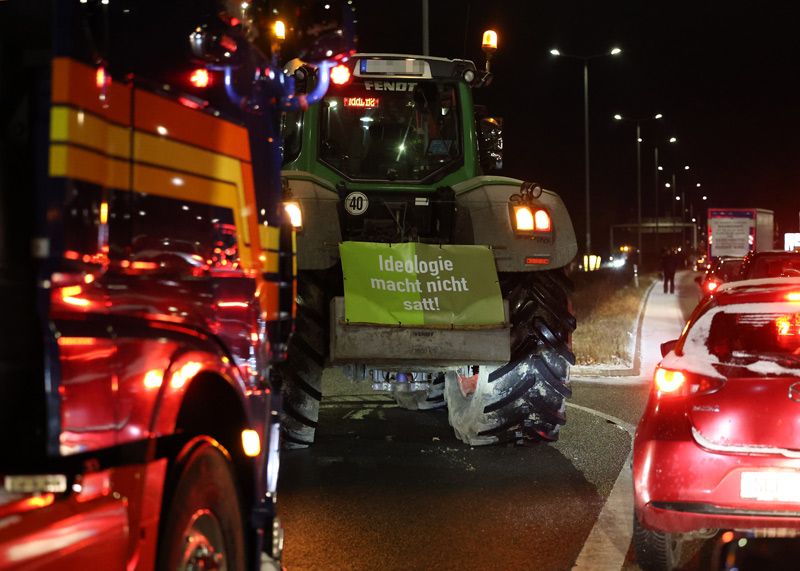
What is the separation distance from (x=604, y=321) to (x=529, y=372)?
48.7ft

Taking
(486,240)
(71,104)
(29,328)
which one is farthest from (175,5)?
(486,240)

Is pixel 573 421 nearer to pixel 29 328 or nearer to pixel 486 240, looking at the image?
pixel 486 240

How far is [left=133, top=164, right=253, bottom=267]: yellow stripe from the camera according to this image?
11.6 ft

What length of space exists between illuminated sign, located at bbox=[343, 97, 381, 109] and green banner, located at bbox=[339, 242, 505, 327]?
6.94 ft

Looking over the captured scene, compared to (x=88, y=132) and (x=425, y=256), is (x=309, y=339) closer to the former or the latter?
(x=425, y=256)

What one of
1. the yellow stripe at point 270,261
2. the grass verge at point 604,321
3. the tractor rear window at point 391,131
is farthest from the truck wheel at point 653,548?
the grass verge at point 604,321

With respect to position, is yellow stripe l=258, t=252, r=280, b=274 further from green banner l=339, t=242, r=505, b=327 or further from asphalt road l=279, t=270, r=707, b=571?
green banner l=339, t=242, r=505, b=327

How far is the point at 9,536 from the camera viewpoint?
259cm

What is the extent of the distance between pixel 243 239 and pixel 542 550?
296 centimetres

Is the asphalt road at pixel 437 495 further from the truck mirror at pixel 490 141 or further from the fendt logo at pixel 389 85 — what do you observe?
the fendt logo at pixel 389 85

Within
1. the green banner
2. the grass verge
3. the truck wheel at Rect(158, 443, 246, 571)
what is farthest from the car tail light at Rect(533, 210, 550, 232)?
the grass verge

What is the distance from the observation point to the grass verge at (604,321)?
17.1 metres

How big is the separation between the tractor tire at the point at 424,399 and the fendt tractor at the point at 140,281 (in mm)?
6999

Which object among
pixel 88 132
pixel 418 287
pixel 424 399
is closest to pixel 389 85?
pixel 418 287
